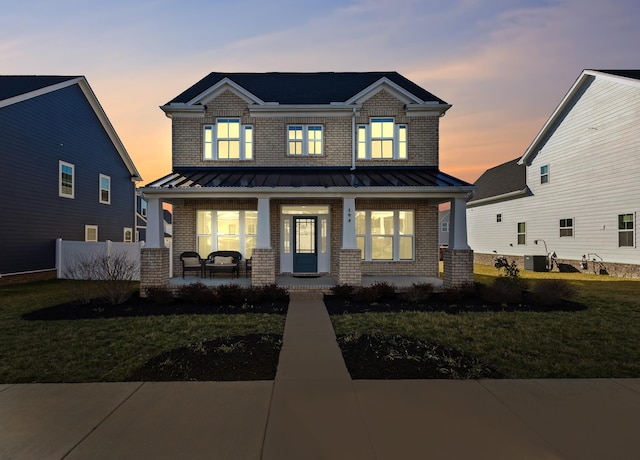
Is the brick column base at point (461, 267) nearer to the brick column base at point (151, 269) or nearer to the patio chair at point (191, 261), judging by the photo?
the patio chair at point (191, 261)

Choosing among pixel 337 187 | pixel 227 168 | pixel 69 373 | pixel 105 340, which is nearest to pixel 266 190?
pixel 337 187

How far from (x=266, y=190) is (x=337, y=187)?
2.26 m

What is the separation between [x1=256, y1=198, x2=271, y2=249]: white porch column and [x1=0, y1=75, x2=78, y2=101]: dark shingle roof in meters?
12.6

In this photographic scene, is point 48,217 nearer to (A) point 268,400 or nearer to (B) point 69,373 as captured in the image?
(B) point 69,373

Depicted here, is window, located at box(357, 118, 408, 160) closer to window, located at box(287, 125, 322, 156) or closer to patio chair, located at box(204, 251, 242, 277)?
window, located at box(287, 125, 322, 156)

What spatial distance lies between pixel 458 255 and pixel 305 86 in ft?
32.2

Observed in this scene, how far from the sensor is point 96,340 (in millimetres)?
5977

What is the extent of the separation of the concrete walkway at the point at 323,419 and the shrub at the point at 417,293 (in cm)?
514

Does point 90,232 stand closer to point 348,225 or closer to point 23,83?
point 23,83

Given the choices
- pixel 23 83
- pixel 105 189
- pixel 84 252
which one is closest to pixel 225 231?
pixel 84 252

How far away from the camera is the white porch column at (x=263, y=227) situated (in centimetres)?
1045

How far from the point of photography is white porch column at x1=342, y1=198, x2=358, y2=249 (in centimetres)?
1053

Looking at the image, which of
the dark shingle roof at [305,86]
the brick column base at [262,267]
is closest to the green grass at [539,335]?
the brick column base at [262,267]

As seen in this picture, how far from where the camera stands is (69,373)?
454cm
